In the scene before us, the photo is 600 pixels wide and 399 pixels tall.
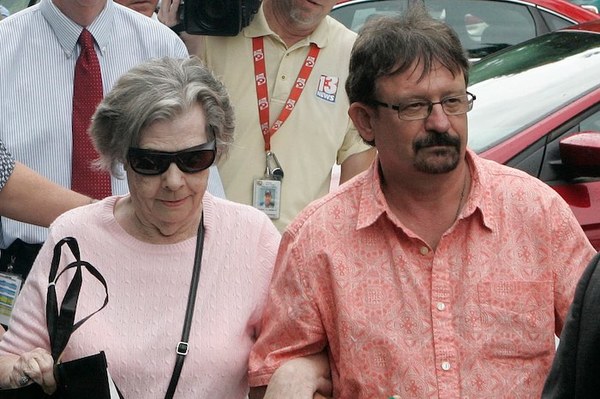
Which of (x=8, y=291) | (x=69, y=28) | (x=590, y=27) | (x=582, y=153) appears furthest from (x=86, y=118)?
(x=590, y=27)

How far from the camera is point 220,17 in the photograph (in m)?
4.82

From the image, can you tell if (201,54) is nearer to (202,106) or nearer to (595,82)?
(202,106)

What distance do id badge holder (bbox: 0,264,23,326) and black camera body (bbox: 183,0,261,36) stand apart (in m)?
1.13

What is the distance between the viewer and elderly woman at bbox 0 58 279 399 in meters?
3.61

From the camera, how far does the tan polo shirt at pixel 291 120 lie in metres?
4.78

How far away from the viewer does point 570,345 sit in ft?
7.35

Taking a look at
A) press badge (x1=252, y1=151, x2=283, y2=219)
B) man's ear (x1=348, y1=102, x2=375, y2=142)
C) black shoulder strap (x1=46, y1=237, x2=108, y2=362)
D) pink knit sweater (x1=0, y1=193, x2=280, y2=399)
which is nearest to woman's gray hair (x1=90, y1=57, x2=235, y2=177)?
pink knit sweater (x1=0, y1=193, x2=280, y2=399)

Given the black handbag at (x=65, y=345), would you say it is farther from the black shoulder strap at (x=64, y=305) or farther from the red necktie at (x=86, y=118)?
the red necktie at (x=86, y=118)

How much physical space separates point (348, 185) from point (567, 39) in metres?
3.13

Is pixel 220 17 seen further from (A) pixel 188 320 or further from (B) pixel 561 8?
(B) pixel 561 8

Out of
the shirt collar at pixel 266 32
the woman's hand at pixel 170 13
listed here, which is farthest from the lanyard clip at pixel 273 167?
the woman's hand at pixel 170 13

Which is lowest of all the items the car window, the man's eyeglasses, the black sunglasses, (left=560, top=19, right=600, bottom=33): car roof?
the car window

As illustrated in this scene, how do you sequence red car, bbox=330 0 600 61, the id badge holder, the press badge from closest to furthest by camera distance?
the id badge holder
the press badge
red car, bbox=330 0 600 61

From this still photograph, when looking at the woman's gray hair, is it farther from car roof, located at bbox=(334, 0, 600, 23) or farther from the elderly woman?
car roof, located at bbox=(334, 0, 600, 23)
